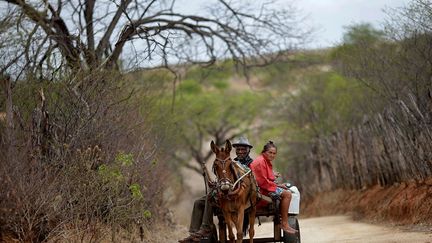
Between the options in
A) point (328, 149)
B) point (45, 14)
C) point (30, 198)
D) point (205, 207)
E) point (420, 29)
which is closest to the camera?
point (30, 198)

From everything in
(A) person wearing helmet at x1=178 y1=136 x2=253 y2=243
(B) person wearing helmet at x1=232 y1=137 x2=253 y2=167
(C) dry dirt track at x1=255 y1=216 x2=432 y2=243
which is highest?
(B) person wearing helmet at x1=232 y1=137 x2=253 y2=167

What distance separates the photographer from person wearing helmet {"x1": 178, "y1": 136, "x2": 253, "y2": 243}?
12.3m

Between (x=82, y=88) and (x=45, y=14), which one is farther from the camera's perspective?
(x=45, y=14)

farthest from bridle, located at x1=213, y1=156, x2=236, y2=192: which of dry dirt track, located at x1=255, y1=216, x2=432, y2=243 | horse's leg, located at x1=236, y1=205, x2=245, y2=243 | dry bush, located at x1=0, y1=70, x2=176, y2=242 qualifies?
dry dirt track, located at x1=255, y1=216, x2=432, y2=243

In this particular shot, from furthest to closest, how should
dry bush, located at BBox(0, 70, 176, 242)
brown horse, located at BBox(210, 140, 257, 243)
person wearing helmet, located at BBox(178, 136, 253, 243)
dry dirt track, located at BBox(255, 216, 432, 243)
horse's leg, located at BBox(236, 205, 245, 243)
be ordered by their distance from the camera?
dry dirt track, located at BBox(255, 216, 432, 243), person wearing helmet, located at BBox(178, 136, 253, 243), horse's leg, located at BBox(236, 205, 245, 243), brown horse, located at BBox(210, 140, 257, 243), dry bush, located at BBox(0, 70, 176, 242)

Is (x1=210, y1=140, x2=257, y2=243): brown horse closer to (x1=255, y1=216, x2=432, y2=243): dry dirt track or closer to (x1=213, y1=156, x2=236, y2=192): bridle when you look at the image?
(x1=213, y1=156, x2=236, y2=192): bridle

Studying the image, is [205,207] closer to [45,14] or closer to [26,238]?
[26,238]

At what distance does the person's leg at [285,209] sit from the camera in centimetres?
1234

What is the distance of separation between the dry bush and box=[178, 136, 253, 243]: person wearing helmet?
4.90 feet

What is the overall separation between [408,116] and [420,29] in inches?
96.4

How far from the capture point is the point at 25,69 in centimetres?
1347

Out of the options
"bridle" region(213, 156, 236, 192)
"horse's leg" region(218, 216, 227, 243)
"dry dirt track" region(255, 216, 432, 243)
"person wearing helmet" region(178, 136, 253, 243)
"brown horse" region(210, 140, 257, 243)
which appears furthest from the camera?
"dry dirt track" region(255, 216, 432, 243)

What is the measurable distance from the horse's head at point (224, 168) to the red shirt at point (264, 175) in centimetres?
109

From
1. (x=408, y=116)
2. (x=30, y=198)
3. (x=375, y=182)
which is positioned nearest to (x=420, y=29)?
(x=408, y=116)
